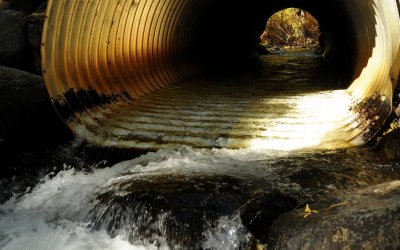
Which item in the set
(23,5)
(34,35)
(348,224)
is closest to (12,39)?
(34,35)

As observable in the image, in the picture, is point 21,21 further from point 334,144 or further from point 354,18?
point 354,18

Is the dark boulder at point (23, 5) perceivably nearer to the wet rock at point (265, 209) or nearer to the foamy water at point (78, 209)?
the foamy water at point (78, 209)

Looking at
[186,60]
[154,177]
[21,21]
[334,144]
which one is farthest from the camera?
[186,60]

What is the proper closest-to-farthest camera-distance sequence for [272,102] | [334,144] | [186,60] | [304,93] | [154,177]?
1. [154,177]
2. [334,144]
3. [272,102]
4. [304,93]
5. [186,60]

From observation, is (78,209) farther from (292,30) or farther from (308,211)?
(292,30)

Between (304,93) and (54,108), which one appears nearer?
(54,108)

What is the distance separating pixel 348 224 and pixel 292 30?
83.0ft

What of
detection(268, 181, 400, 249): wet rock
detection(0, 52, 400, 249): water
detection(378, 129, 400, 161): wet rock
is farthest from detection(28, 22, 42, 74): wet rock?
detection(378, 129, 400, 161): wet rock

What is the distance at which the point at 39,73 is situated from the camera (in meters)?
6.33

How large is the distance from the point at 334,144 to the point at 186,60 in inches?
232

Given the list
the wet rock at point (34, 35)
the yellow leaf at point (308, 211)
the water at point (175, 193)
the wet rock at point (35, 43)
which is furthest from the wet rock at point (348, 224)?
the wet rock at point (34, 35)

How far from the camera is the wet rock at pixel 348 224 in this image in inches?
94.0

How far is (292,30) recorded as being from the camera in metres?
26.4

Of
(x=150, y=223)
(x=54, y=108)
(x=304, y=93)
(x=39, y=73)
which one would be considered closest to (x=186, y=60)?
(x=304, y=93)
